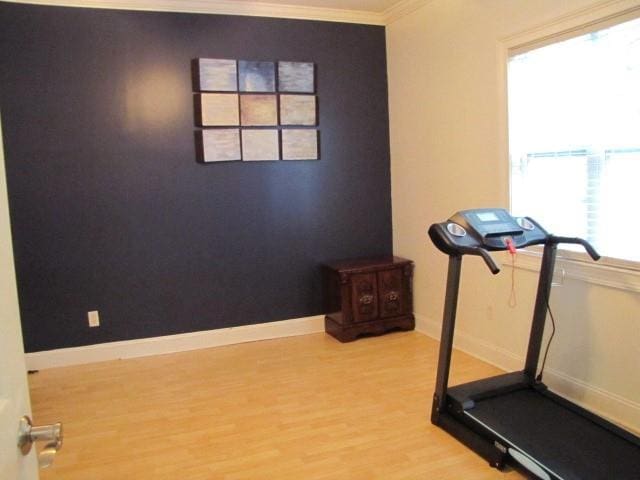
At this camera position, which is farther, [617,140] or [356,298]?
[356,298]

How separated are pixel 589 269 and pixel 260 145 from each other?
2549 mm

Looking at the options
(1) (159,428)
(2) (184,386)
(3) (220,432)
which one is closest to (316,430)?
(3) (220,432)

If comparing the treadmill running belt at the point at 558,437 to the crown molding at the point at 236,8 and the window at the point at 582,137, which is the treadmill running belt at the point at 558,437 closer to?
the window at the point at 582,137

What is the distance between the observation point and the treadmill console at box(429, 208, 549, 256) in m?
2.64

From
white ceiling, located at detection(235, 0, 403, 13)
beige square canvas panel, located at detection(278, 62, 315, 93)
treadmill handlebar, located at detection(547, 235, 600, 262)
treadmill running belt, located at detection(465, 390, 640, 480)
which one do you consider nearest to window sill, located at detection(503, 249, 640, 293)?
treadmill handlebar, located at detection(547, 235, 600, 262)

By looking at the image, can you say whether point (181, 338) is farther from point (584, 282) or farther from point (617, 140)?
point (617, 140)

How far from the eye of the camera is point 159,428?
293 centimetres

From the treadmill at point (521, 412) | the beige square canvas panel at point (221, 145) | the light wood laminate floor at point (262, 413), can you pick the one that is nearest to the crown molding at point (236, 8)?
the beige square canvas panel at point (221, 145)

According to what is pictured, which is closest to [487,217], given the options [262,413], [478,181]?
[478,181]

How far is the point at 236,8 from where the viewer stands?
4121mm

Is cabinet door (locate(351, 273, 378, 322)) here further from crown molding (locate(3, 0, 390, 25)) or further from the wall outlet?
crown molding (locate(3, 0, 390, 25))

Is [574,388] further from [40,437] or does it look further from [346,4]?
[346,4]

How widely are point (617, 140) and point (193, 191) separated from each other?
9.45 ft

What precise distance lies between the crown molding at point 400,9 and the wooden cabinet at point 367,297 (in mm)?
2003
